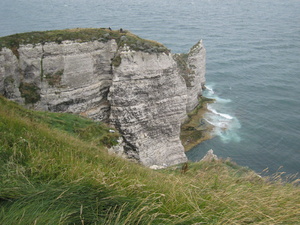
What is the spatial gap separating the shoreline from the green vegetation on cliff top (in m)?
14.9

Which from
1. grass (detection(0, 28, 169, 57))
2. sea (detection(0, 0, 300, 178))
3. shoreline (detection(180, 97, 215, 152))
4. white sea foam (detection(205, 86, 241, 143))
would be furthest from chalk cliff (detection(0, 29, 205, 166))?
white sea foam (detection(205, 86, 241, 143))

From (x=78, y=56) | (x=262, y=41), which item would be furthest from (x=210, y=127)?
(x=262, y=41)

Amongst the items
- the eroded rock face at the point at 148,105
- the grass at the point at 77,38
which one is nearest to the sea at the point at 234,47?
the eroded rock face at the point at 148,105

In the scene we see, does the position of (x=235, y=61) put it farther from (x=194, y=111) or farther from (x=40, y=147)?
(x=40, y=147)

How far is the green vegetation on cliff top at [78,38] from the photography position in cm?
2375

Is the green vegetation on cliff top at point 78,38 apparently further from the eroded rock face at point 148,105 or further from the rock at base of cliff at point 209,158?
the rock at base of cliff at point 209,158

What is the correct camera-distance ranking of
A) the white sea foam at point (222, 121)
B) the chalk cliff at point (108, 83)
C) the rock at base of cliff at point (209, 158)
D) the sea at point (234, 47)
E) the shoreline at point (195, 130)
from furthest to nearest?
the white sea foam at point (222, 121) → the sea at point (234, 47) → the shoreline at point (195, 130) → the chalk cliff at point (108, 83) → the rock at base of cliff at point (209, 158)

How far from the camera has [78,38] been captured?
25.6 m

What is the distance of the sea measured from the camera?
3784cm

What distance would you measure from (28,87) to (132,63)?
9.80 m

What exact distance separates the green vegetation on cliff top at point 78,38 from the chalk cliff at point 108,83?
10 cm

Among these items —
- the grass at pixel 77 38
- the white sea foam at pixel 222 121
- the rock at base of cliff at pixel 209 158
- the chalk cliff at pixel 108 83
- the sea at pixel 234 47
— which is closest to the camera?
the rock at base of cliff at pixel 209 158

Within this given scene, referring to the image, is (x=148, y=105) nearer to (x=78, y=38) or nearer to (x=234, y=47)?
(x=78, y=38)

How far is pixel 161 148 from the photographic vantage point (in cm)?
2938
